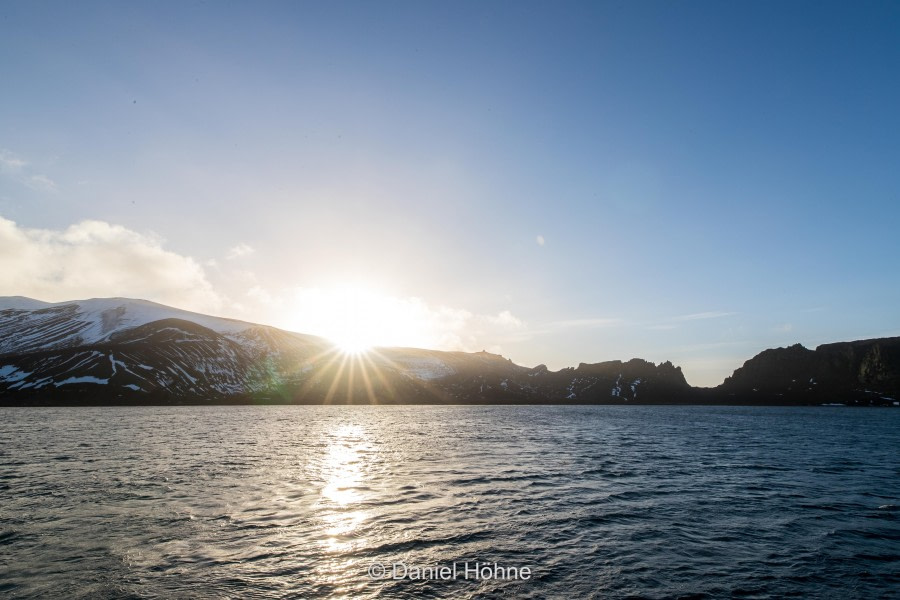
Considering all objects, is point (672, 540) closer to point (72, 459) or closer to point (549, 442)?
point (549, 442)

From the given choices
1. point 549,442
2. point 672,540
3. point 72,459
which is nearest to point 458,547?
point 672,540

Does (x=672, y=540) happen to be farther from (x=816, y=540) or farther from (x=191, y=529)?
(x=191, y=529)

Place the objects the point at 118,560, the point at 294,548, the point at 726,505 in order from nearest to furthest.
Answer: the point at 118,560 < the point at 294,548 < the point at 726,505

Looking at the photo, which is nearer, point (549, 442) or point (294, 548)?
point (294, 548)

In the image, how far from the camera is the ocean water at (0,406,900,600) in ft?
58.3

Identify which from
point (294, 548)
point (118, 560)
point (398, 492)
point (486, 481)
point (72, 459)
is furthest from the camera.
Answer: point (72, 459)

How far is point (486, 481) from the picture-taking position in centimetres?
3859

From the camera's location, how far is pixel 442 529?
2448cm

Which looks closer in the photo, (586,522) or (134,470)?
(586,522)

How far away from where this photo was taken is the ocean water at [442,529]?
58.3 feet

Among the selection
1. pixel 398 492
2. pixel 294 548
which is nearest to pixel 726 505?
pixel 398 492

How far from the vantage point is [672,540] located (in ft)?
77.1

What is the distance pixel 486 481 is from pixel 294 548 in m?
20.6

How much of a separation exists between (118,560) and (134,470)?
2798 cm
